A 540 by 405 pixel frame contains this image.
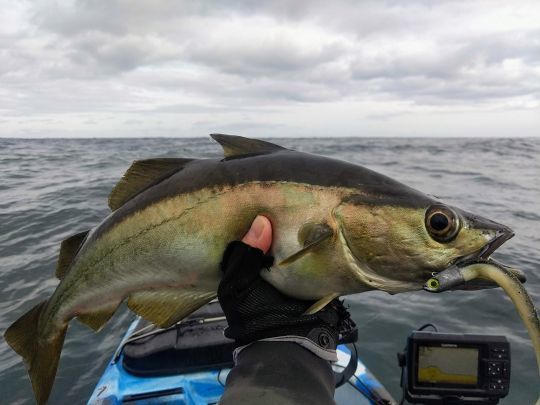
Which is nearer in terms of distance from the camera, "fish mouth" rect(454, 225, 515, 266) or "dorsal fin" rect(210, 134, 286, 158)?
"fish mouth" rect(454, 225, 515, 266)

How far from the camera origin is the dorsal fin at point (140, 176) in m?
3.01

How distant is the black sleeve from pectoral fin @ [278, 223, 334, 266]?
541 mm

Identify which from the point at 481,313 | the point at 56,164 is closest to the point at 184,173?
the point at 481,313

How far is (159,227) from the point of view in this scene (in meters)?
2.73

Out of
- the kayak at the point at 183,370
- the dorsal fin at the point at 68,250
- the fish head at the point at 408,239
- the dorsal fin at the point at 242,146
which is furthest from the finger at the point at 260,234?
the kayak at the point at 183,370

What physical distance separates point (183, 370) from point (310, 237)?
10.6 ft

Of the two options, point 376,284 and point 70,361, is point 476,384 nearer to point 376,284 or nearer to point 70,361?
point 376,284

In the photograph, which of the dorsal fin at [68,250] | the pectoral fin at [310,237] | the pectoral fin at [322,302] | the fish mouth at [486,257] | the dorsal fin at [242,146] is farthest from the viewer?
the dorsal fin at [68,250]

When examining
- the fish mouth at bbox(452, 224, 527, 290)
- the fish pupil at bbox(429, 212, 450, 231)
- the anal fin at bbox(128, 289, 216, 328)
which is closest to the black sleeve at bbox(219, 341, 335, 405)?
the anal fin at bbox(128, 289, 216, 328)

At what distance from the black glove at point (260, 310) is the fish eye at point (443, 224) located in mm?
869

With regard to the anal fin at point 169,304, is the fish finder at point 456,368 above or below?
below

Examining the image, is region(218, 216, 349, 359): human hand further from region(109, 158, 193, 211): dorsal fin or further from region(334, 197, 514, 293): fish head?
region(109, 158, 193, 211): dorsal fin

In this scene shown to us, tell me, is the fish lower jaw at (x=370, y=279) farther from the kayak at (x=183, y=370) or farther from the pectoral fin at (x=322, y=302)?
the kayak at (x=183, y=370)

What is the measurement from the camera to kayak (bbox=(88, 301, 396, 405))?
4523 millimetres
